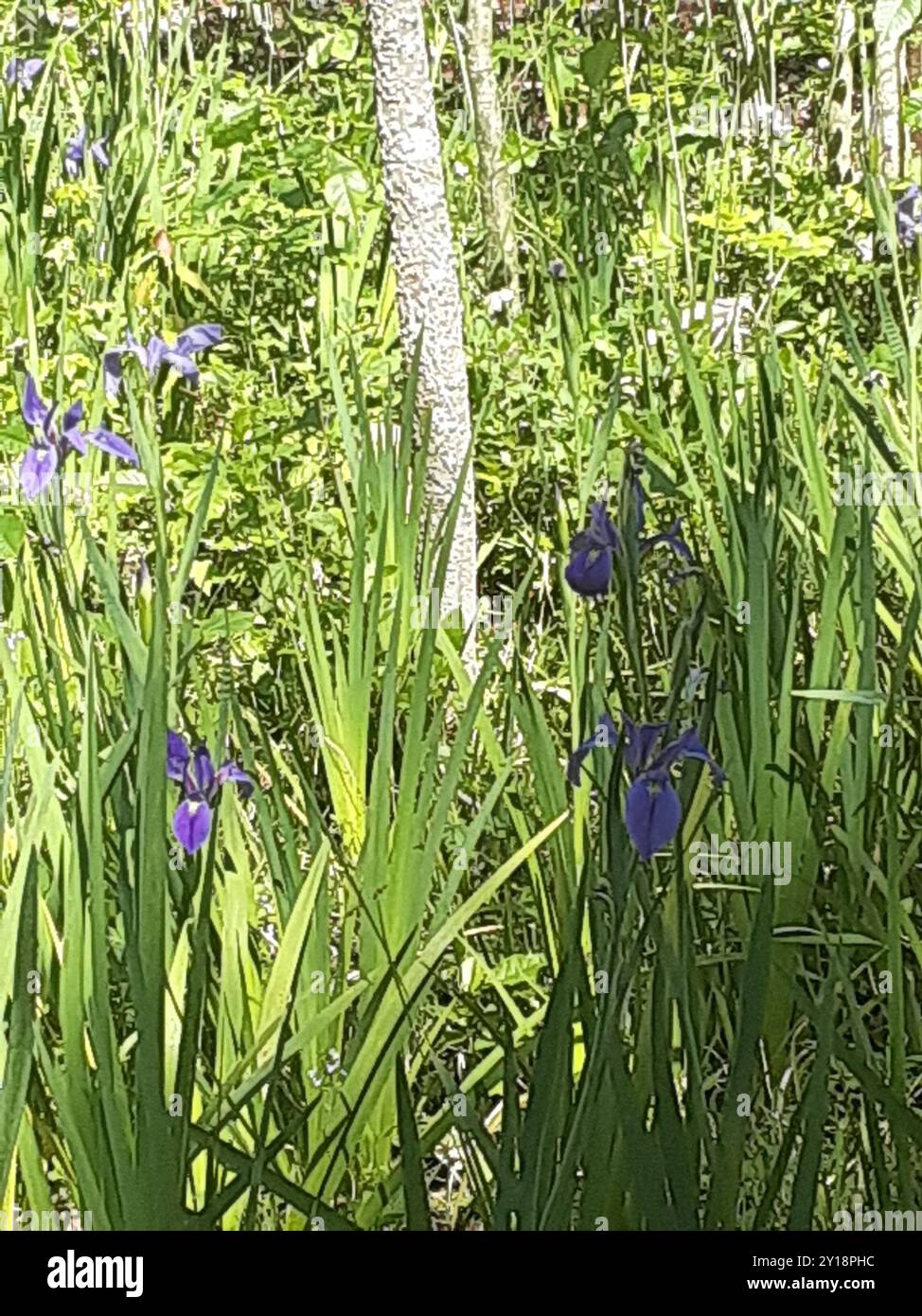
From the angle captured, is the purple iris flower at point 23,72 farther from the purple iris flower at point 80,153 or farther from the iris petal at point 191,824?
A: the iris petal at point 191,824

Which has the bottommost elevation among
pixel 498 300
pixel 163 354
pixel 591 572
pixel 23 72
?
pixel 591 572

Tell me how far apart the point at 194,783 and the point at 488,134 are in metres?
1.53

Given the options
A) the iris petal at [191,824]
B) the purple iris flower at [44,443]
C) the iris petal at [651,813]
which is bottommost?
the iris petal at [191,824]

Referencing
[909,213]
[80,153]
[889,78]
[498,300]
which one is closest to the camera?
[909,213]

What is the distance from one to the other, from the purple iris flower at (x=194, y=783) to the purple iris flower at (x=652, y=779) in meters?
0.26

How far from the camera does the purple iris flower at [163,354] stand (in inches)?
67.2

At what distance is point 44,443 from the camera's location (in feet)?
4.85

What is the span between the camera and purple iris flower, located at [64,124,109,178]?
8.38 feet

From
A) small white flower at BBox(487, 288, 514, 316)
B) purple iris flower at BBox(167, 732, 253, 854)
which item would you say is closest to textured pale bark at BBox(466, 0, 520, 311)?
small white flower at BBox(487, 288, 514, 316)

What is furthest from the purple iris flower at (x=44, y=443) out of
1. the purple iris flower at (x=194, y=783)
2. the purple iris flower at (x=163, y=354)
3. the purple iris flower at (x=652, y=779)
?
the purple iris flower at (x=652, y=779)

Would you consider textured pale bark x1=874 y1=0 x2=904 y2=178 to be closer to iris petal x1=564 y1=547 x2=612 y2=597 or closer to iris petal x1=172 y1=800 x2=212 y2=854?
iris petal x1=564 y1=547 x2=612 y2=597

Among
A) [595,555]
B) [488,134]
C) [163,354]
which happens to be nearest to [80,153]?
[488,134]

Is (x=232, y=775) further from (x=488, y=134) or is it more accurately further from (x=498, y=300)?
(x=488, y=134)

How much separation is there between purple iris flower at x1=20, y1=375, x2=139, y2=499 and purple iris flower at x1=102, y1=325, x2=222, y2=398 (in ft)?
0.67
